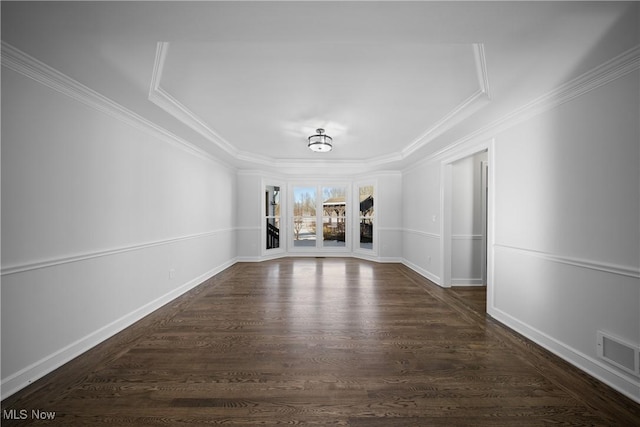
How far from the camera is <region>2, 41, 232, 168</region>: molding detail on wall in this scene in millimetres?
1819

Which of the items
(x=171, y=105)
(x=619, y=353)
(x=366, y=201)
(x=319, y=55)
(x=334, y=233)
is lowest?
(x=619, y=353)

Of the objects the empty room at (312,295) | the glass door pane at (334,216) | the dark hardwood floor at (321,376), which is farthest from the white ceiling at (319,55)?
the glass door pane at (334,216)

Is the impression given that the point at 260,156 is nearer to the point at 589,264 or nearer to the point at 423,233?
the point at 423,233

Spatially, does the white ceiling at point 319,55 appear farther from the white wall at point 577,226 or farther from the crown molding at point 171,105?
the white wall at point 577,226

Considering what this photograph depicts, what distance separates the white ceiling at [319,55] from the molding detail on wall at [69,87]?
0.27ft

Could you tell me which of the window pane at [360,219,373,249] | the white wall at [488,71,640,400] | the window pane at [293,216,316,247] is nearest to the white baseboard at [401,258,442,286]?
the window pane at [360,219,373,249]

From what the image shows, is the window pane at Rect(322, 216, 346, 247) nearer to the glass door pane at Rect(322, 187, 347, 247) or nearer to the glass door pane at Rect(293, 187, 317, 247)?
the glass door pane at Rect(322, 187, 347, 247)

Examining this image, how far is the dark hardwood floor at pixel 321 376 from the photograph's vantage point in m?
1.66

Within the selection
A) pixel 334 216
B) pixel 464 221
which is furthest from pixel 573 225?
pixel 334 216

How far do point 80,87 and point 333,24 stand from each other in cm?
224

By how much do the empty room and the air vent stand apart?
0.01 m

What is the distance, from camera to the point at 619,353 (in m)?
1.91

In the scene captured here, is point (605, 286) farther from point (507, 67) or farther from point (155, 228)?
point (155, 228)

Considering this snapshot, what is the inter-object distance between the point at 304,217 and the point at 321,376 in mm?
5744
